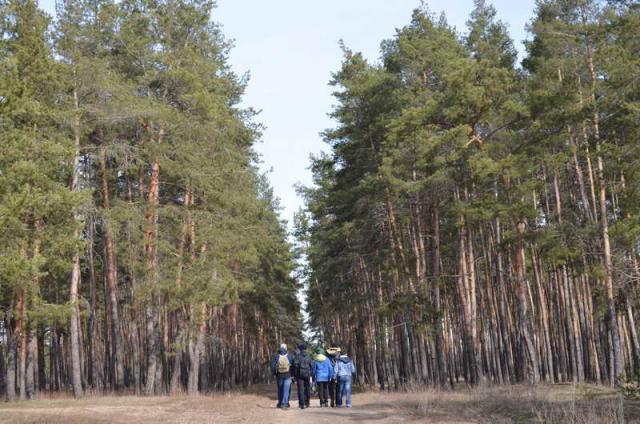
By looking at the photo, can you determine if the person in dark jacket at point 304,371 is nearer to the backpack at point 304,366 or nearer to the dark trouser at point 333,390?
the backpack at point 304,366

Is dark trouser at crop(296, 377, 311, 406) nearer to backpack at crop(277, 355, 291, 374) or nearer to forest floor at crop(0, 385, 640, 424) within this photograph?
backpack at crop(277, 355, 291, 374)

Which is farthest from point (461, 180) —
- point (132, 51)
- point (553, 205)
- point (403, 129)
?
point (132, 51)

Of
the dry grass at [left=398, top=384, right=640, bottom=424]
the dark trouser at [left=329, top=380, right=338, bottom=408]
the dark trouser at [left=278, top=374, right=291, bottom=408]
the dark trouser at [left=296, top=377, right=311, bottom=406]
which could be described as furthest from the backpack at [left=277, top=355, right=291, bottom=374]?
the dry grass at [left=398, top=384, right=640, bottom=424]

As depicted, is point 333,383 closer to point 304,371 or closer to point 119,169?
point 304,371

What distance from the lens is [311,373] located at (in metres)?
18.5

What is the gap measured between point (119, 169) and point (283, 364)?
10.7 metres

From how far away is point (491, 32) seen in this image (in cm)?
3148

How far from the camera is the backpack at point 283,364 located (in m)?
17.6

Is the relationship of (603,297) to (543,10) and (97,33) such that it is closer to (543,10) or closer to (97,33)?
(543,10)

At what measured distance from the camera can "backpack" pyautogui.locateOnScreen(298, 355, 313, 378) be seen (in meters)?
18.1

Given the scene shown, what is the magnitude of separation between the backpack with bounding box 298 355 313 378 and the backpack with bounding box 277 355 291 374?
44 cm

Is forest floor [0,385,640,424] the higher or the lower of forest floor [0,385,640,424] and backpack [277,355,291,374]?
the lower

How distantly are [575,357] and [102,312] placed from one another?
28.8 meters

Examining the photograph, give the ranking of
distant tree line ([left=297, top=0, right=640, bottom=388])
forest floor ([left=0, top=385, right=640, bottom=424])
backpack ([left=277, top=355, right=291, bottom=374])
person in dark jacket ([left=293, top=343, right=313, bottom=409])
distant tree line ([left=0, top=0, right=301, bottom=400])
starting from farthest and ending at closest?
1. distant tree line ([left=297, top=0, right=640, bottom=388])
2. distant tree line ([left=0, top=0, right=301, bottom=400])
3. person in dark jacket ([left=293, top=343, right=313, bottom=409])
4. backpack ([left=277, top=355, right=291, bottom=374])
5. forest floor ([left=0, top=385, right=640, bottom=424])
